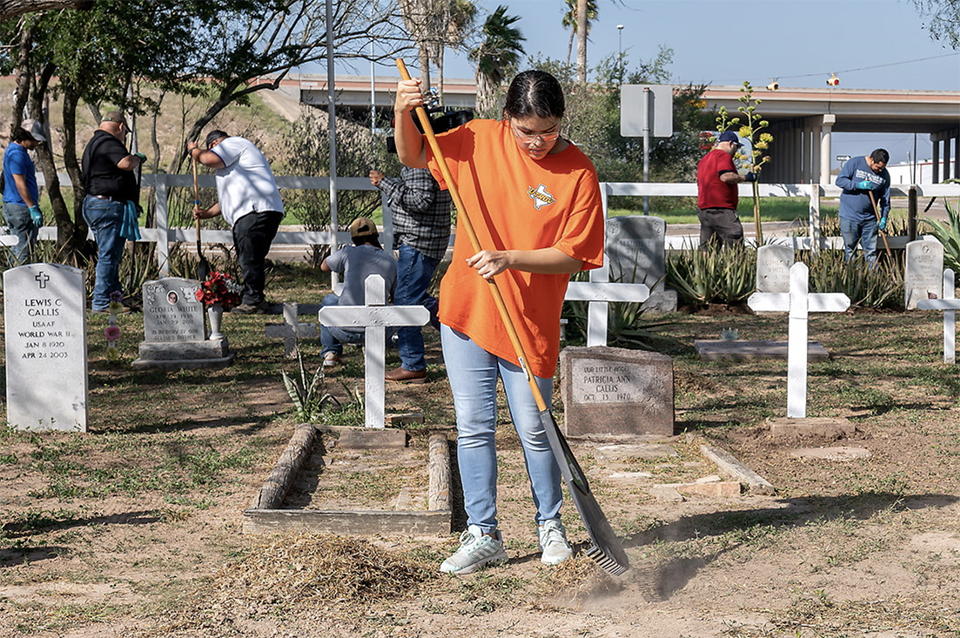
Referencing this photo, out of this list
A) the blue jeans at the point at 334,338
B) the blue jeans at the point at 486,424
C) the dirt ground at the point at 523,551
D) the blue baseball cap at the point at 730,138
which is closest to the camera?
the dirt ground at the point at 523,551

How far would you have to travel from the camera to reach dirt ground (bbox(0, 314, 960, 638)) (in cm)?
377

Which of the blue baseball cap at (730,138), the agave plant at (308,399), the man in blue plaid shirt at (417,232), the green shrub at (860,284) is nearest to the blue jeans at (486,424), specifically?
the agave plant at (308,399)

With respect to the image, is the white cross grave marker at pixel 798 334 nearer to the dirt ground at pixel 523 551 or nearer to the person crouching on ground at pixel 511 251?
the dirt ground at pixel 523 551

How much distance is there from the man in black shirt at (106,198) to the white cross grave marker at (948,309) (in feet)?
24.2

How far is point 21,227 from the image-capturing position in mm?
12562

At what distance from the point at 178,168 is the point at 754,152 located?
28.2ft

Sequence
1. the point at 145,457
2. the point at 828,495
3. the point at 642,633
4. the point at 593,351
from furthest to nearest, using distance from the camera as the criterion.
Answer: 1. the point at 593,351
2. the point at 145,457
3. the point at 828,495
4. the point at 642,633

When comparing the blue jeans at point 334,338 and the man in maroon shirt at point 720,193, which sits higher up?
the man in maroon shirt at point 720,193

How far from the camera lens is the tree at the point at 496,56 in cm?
3459

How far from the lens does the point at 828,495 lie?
216 inches

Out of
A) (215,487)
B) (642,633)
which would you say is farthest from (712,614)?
(215,487)

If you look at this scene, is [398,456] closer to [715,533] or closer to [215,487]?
[215,487]

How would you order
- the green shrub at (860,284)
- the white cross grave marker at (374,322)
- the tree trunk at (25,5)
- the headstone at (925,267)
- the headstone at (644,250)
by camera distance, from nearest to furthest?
the white cross grave marker at (374,322)
the tree trunk at (25,5)
the headstone at (925,267)
the headstone at (644,250)
the green shrub at (860,284)

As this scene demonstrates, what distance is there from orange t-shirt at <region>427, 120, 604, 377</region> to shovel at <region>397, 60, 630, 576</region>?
0.06 metres
